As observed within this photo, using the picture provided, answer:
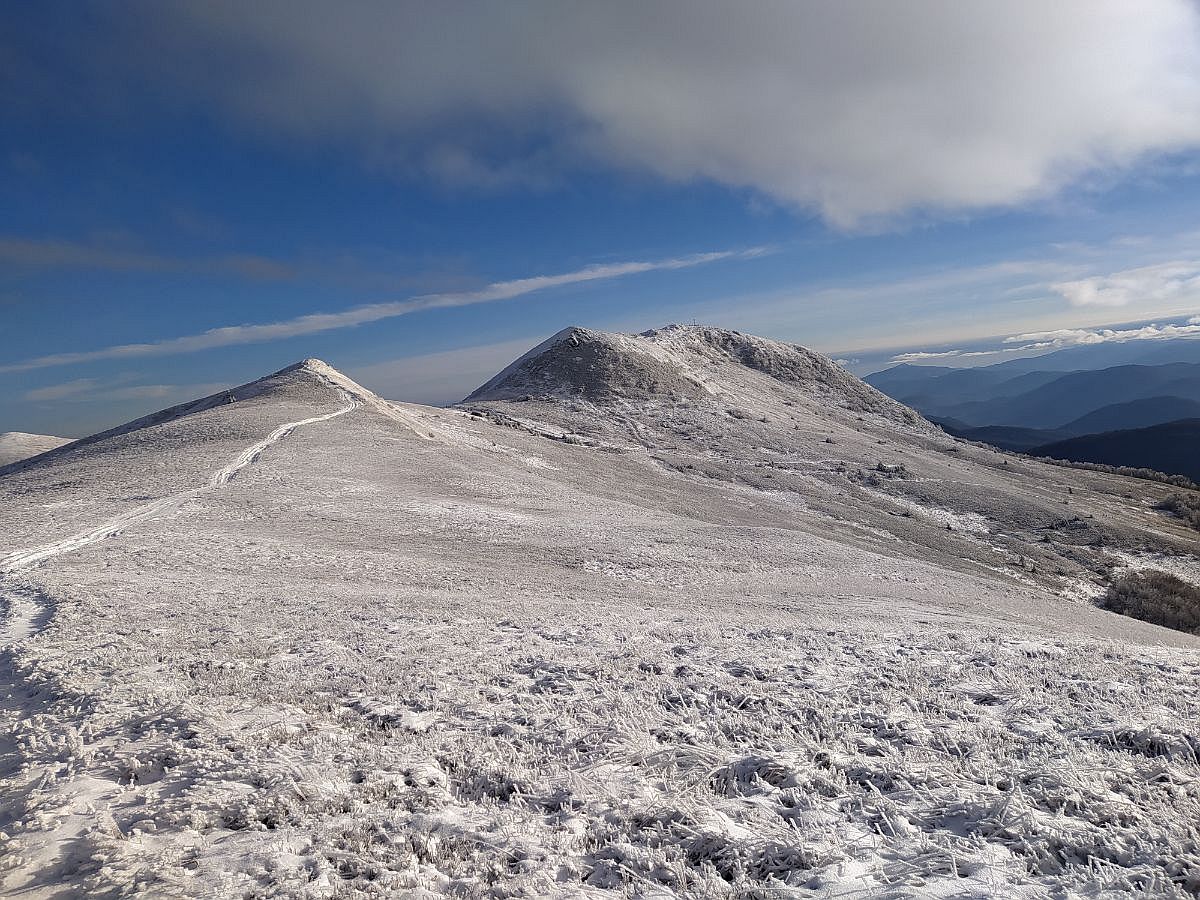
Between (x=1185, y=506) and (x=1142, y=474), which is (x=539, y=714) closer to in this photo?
(x=1185, y=506)

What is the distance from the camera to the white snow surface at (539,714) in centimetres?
489

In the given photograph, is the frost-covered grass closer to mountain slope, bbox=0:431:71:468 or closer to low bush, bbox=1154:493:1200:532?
low bush, bbox=1154:493:1200:532

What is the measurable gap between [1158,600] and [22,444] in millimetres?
112787

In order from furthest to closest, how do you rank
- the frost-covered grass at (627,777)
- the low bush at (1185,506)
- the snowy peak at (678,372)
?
the snowy peak at (678,372), the low bush at (1185,506), the frost-covered grass at (627,777)

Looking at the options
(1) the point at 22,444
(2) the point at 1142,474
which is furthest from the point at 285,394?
(2) the point at 1142,474

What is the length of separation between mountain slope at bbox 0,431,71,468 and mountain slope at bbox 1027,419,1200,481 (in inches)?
6845

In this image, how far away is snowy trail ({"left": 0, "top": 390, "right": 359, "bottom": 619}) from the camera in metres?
10.6

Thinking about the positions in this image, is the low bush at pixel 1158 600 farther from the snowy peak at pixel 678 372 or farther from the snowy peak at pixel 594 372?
the snowy peak at pixel 594 372

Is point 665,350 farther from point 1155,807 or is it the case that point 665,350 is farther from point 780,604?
point 1155,807

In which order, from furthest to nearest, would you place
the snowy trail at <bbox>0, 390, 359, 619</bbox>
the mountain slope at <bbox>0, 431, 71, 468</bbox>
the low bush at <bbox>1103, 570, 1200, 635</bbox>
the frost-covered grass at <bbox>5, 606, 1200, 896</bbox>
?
the mountain slope at <bbox>0, 431, 71, 468</bbox> → the low bush at <bbox>1103, 570, 1200, 635</bbox> → the snowy trail at <bbox>0, 390, 359, 619</bbox> → the frost-covered grass at <bbox>5, 606, 1200, 896</bbox>

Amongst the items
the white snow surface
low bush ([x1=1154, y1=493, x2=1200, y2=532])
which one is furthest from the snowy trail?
low bush ([x1=1154, y1=493, x2=1200, y2=532])

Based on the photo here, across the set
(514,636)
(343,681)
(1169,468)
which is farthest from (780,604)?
(1169,468)

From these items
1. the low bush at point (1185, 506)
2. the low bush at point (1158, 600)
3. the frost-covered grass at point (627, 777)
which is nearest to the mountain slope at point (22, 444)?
the frost-covered grass at point (627, 777)

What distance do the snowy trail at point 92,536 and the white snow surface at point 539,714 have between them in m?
0.13
